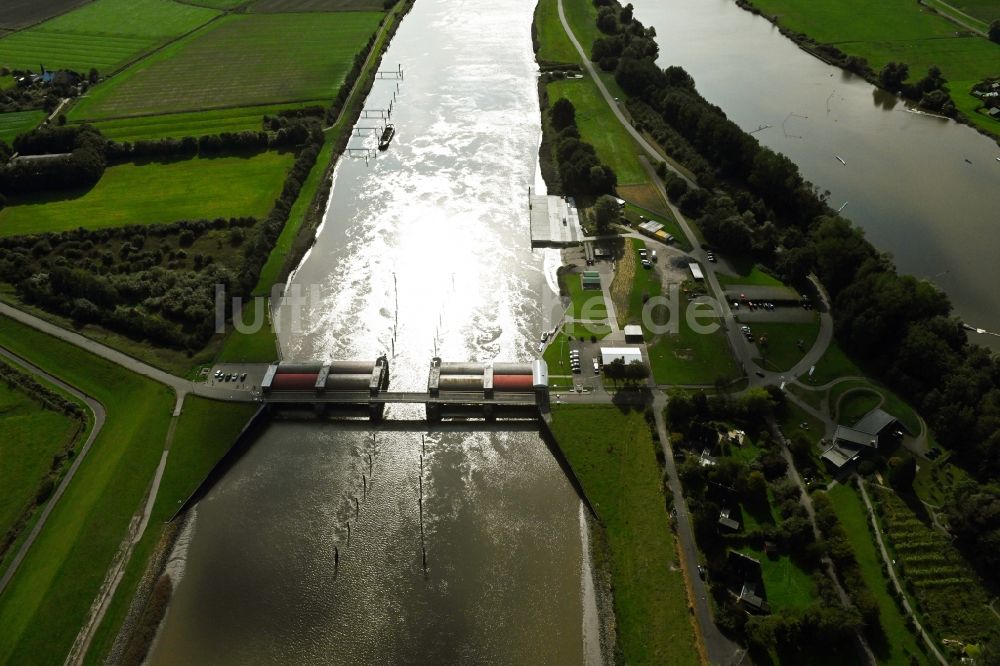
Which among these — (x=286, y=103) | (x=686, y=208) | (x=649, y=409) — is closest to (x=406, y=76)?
(x=286, y=103)

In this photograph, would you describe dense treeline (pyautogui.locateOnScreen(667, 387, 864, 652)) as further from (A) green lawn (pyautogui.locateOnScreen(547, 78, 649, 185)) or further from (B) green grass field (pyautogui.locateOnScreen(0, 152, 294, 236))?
(B) green grass field (pyautogui.locateOnScreen(0, 152, 294, 236))

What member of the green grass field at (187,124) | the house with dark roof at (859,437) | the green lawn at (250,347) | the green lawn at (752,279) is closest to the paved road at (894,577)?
the house with dark roof at (859,437)

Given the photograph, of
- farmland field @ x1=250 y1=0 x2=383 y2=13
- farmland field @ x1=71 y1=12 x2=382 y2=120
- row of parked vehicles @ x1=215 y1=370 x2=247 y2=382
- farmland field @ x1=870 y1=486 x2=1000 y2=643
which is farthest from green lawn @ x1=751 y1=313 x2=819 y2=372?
farmland field @ x1=250 y1=0 x2=383 y2=13

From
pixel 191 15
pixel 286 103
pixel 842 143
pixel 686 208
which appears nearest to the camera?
pixel 686 208

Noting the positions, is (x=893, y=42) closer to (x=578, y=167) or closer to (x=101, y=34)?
(x=578, y=167)

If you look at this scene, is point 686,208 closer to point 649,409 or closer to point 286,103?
point 649,409

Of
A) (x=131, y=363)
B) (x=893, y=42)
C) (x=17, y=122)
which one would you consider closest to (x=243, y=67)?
(x=17, y=122)

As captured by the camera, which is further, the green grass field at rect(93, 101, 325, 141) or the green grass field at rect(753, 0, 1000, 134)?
the green grass field at rect(753, 0, 1000, 134)
